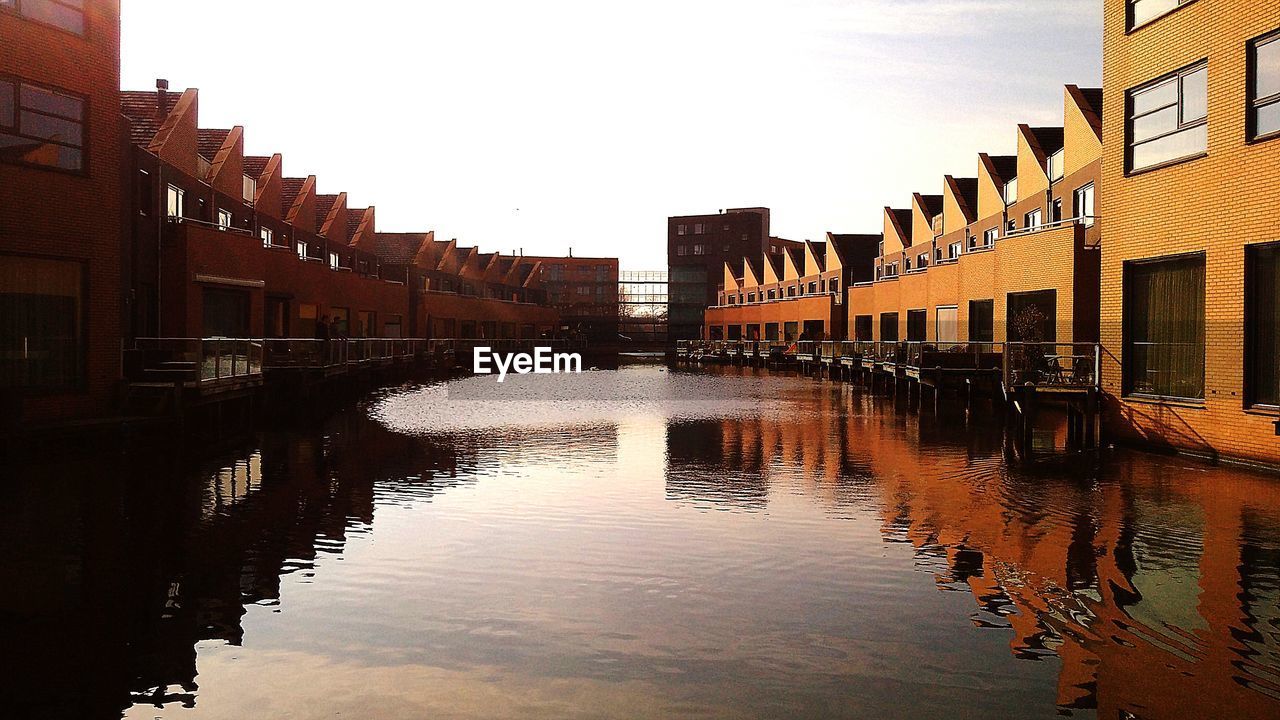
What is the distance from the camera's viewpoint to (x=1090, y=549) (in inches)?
374

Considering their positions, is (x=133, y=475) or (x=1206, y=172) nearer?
(x=133, y=475)

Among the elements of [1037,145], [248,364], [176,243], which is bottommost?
[248,364]

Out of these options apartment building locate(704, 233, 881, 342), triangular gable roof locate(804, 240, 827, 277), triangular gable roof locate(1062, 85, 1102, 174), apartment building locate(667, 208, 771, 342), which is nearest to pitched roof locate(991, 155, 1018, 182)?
triangular gable roof locate(1062, 85, 1102, 174)

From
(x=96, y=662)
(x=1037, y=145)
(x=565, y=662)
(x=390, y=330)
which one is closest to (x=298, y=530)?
(x=96, y=662)

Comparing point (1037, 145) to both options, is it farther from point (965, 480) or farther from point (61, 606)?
point (61, 606)

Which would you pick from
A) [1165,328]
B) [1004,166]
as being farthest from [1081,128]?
[1165,328]

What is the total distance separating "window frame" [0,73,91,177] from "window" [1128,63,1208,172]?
19.7 metres

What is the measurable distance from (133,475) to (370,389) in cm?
2454

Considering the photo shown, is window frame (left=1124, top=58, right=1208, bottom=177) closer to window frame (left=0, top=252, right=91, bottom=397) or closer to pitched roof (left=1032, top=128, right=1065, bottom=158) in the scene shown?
window frame (left=0, top=252, right=91, bottom=397)

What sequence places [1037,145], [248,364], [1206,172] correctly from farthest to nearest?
[1037,145] < [248,364] < [1206,172]

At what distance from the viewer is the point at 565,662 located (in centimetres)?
616

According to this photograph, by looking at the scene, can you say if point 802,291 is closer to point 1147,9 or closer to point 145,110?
point 145,110

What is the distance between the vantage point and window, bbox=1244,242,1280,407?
15547mm

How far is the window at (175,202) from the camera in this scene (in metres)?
29.5
